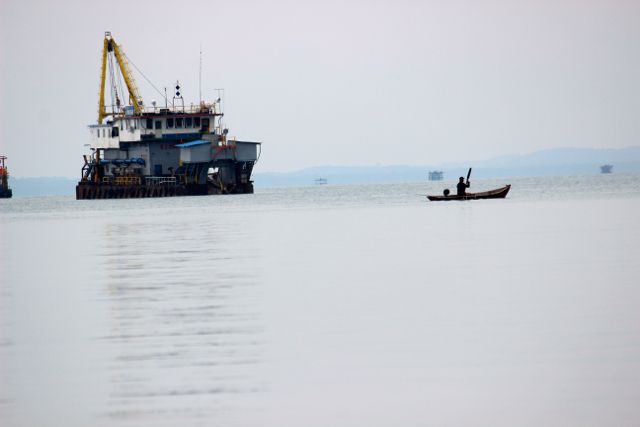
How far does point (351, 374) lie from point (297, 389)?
82 centimetres

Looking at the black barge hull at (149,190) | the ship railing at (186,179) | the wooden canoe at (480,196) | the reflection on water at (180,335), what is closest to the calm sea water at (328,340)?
the reflection on water at (180,335)

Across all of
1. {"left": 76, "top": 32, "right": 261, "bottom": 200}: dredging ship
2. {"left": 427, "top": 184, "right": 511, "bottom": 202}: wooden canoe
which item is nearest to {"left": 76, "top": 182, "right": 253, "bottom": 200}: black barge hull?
{"left": 76, "top": 32, "right": 261, "bottom": 200}: dredging ship

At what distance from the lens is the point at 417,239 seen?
30.8m

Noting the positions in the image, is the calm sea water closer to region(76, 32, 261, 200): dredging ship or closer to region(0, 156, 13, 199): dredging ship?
region(76, 32, 261, 200): dredging ship

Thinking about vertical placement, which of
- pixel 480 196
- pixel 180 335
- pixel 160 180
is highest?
pixel 160 180

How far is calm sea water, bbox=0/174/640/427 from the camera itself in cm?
838

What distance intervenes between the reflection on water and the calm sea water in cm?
4

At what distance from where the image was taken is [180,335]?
1216cm

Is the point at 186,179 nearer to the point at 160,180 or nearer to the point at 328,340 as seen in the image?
the point at 160,180

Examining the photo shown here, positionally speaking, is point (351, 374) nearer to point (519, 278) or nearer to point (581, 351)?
point (581, 351)

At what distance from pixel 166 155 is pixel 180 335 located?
9867cm

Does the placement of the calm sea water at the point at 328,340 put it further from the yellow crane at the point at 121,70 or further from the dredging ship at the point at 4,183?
the dredging ship at the point at 4,183

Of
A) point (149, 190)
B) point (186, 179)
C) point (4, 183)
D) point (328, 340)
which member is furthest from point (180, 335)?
point (4, 183)

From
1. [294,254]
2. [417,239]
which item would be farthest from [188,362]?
[417,239]
